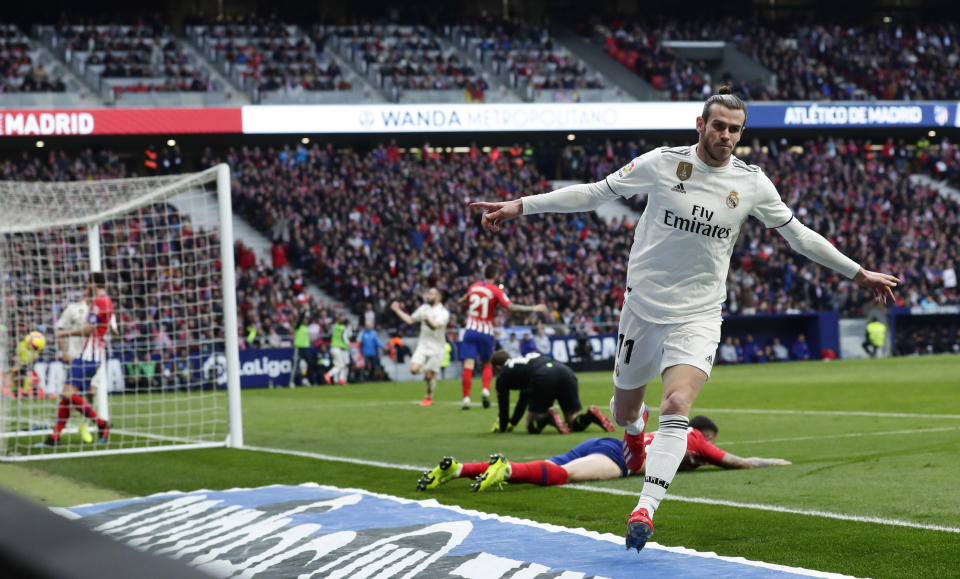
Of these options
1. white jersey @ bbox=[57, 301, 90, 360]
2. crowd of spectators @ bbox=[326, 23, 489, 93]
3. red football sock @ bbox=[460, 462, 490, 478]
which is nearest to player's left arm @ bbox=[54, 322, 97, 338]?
white jersey @ bbox=[57, 301, 90, 360]

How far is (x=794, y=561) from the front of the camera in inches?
215

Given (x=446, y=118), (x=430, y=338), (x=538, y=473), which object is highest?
(x=446, y=118)

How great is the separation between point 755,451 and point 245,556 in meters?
6.35

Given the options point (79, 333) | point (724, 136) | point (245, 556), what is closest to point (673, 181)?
point (724, 136)

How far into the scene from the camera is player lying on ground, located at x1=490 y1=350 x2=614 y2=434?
41.2 feet

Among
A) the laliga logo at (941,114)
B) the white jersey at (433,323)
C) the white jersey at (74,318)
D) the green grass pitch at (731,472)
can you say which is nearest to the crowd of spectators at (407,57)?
the laliga logo at (941,114)

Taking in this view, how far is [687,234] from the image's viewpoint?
6.34 metres

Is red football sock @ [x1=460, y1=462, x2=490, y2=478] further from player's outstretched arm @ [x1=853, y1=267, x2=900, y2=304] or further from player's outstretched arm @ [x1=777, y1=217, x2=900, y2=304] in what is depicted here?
player's outstretched arm @ [x1=853, y1=267, x2=900, y2=304]

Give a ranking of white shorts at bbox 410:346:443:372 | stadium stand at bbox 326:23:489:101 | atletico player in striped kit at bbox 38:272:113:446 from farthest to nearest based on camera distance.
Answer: stadium stand at bbox 326:23:489:101
white shorts at bbox 410:346:443:372
atletico player in striped kit at bbox 38:272:113:446

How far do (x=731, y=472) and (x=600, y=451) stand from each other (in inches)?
48.7

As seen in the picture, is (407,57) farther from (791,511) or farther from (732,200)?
(732,200)

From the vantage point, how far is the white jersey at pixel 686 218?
6.33 metres

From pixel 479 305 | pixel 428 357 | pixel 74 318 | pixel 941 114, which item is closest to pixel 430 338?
pixel 428 357

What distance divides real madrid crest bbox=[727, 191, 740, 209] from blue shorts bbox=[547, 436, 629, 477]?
288cm
